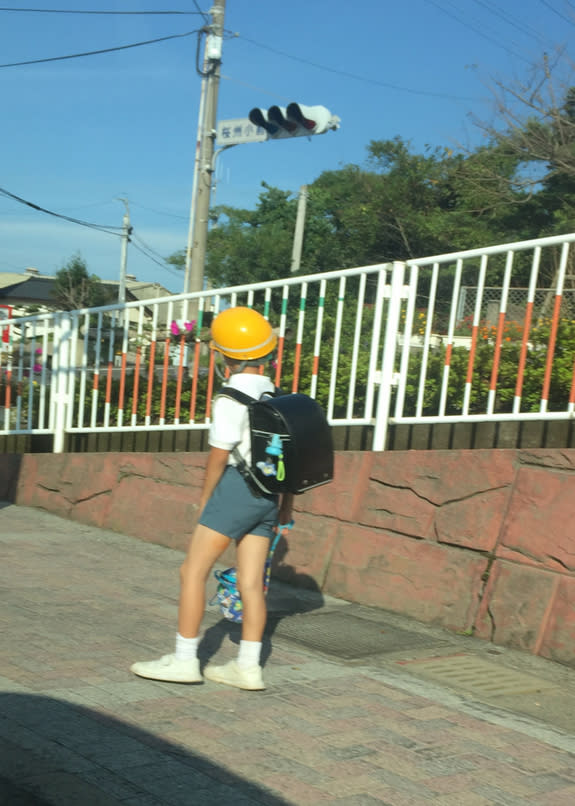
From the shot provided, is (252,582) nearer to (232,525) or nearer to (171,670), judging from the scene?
(232,525)

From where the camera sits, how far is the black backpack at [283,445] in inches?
140

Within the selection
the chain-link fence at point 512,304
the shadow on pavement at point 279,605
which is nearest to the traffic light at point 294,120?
the chain-link fence at point 512,304

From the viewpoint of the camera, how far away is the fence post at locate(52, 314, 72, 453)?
7762 millimetres

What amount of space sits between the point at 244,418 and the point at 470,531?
1.82m

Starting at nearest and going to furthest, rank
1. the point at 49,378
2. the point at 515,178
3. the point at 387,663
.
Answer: the point at 387,663, the point at 49,378, the point at 515,178

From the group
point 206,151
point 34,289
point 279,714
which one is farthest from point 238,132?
point 34,289

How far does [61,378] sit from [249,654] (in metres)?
4.61

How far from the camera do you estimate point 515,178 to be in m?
19.7

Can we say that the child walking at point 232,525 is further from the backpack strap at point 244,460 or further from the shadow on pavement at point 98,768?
the shadow on pavement at point 98,768

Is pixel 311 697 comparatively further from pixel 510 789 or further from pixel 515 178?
pixel 515 178

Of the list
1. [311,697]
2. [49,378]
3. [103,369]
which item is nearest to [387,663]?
[311,697]

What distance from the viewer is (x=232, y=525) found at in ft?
12.1

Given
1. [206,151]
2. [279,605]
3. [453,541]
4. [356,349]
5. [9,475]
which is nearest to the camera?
[453,541]

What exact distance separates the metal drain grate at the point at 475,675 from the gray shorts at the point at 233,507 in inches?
44.9
